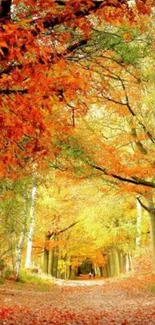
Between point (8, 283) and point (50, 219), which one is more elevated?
point (50, 219)

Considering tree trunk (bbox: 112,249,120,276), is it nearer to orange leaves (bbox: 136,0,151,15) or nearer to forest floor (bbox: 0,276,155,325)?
forest floor (bbox: 0,276,155,325)

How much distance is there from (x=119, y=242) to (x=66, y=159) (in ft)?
81.2

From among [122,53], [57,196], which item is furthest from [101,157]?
[57,196]

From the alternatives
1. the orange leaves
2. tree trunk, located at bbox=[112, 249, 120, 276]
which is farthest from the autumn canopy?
tree trunk, located at bbox=[112, 249, 120, 276]

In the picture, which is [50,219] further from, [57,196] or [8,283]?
[8,283]

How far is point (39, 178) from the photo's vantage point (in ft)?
47.8

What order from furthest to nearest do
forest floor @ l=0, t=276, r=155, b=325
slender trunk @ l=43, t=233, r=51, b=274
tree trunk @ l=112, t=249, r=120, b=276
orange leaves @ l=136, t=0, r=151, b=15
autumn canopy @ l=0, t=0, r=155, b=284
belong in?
tree trunk @ l=112, t=249, r=120, b=276 → slender trunk @ l=43, t=233, r=51, b=274 → forest floor @ l=0, t=276, r=155, b=325 → orange leaves @ l=136, t=0, r=151, b=15 → autumn canopy @ l=0, t=0, r=155, b=284

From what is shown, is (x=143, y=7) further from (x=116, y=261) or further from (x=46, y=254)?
(x=116, y=261)

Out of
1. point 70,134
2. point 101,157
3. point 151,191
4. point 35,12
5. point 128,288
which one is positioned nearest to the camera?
point 35,12

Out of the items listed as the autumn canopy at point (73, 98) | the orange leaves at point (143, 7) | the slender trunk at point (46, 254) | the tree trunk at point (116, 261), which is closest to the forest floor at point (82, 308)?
the autumn canopy at point (73, 98)

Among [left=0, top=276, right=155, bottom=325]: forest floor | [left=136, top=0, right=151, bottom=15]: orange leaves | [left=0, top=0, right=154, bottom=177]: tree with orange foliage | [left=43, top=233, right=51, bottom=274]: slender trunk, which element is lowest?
[left=0, top=276, right=155, bottom=325]: forest floor

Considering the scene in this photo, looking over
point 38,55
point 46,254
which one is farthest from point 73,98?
point 46,254

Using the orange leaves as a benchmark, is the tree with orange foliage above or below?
below

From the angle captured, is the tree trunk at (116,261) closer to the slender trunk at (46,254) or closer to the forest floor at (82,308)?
the slender trunk at (46,254)
